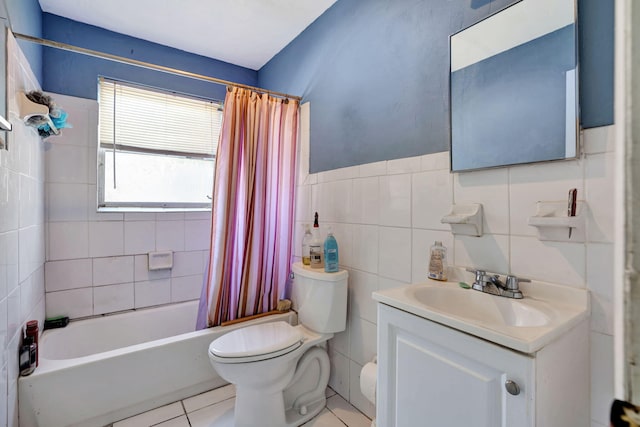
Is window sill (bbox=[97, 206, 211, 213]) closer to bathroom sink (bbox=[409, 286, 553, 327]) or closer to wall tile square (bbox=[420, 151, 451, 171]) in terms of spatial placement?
wall tile square (bbox=[420, 151, 451, 171])

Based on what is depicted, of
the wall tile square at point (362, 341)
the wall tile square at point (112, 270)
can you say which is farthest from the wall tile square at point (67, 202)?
the wall tile square at point (362, 341)

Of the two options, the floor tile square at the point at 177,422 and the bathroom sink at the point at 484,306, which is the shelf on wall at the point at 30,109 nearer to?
the floor tile square at the point at 177,422

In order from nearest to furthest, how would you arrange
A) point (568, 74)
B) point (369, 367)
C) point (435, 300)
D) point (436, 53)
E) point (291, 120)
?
point (568, 74), point (435, 300), point (436, 53), point (369, 367), point (291, 120)

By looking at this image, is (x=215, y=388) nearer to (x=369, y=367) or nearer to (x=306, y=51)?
(x=369, y=367)

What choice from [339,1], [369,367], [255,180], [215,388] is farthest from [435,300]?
[339,1]

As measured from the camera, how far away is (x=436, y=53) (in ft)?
4.33

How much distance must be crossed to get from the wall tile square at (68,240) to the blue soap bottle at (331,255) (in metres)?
1.65

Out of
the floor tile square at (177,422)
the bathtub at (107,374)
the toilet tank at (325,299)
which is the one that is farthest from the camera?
the toilet tank at (325,299)

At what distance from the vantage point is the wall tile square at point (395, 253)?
4.66 ft

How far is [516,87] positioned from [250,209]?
4.82ft

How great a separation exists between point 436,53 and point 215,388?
217cm

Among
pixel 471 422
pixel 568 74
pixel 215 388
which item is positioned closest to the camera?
pixel 471 422

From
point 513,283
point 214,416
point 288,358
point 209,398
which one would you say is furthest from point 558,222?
point 209,398

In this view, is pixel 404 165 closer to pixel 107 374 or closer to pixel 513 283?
pixel 513 283
